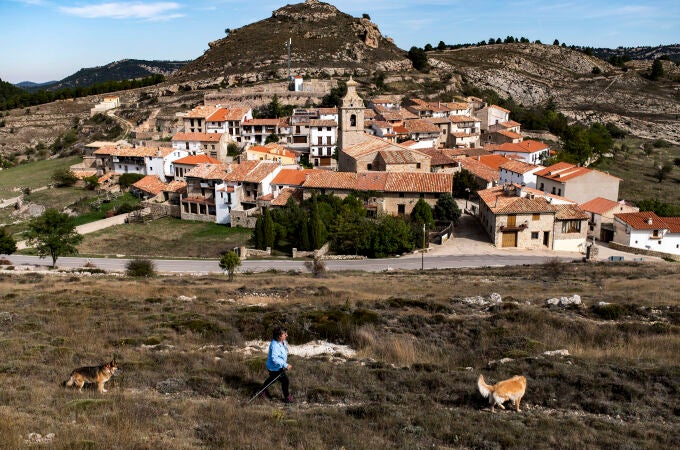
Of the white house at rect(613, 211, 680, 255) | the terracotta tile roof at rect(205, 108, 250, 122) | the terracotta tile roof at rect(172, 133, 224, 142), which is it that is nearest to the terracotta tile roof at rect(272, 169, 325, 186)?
the terracotta tile roof at rect(172, 133, 224, 142)

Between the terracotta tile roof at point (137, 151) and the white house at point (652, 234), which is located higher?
the terracotta tile roof at point (137, 151)

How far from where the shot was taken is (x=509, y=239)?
42.9m

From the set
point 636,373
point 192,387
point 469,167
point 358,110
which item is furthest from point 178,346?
point 469,167

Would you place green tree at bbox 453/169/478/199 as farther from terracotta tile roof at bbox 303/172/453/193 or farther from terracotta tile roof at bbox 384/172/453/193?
terracotta tile roof at bbox 384/172/453/193

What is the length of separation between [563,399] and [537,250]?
33.7 meters

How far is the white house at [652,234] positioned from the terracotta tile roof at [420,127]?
110ft

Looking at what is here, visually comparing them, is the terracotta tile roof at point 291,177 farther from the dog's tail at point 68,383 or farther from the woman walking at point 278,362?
the woman walking at point 278,362

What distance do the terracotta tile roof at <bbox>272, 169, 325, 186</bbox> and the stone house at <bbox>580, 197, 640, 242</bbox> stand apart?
25236mm

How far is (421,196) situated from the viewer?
4753cm

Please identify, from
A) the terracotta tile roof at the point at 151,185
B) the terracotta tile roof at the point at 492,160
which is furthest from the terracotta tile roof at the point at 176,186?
the terracotta tile roof at the point at 492,160

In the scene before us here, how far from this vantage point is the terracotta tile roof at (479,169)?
58612 mm

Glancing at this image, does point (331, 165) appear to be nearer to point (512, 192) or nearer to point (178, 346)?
point (512, 192)

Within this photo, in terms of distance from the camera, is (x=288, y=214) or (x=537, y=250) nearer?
(x=537, y=250)

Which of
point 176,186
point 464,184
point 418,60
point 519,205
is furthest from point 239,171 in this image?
point 418,60
